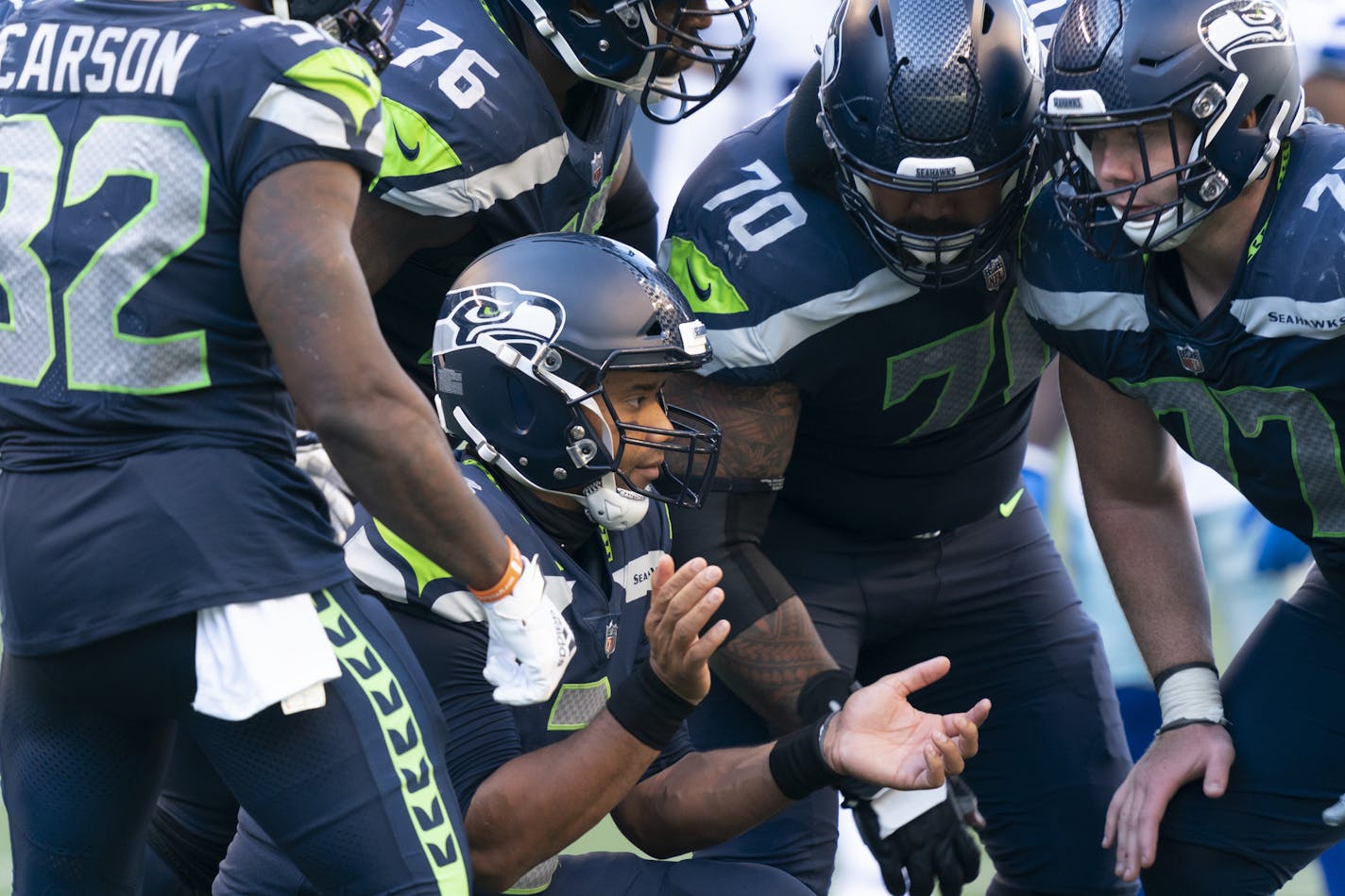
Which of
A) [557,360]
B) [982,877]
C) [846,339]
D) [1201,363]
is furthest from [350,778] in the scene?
[982,877]

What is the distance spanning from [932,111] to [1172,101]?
0.39m

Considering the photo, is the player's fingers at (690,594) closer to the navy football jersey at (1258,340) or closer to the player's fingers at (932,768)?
the player's fingers at (932,768)

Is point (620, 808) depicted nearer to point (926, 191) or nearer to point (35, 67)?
point (926, 191)

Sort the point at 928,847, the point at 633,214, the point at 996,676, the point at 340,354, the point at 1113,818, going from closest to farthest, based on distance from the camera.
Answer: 1. the point at 340,354
2. the point at 928,847
3. the point at 1113,818
4. the point at 996,676
5. the point at 633,214

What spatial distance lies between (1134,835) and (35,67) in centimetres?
226

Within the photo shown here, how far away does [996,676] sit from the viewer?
368cm

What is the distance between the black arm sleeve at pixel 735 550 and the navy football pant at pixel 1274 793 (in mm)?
839

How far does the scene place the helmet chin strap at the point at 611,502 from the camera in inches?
111

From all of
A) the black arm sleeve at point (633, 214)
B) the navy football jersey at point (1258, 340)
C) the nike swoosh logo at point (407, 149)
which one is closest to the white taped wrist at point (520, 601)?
the nike swoosh logo at point (407, 149)

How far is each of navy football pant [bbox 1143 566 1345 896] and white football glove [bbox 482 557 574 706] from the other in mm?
1453

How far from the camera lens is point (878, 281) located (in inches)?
130

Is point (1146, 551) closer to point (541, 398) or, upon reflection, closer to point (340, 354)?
point (541, 398)

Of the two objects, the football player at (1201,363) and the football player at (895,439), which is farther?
the football player at (895,439)

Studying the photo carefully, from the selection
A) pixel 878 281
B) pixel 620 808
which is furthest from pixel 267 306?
pixel 878 281
